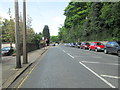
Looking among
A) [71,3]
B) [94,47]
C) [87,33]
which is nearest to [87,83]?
[94,47]

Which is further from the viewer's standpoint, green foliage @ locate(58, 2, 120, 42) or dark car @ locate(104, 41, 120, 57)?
green foliage @ locate(58, 2, 120, 42)

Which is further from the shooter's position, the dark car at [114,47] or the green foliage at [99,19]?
the green foliage at [99,19]

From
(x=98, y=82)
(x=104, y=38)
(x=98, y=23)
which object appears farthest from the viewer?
(x=98, y=23)

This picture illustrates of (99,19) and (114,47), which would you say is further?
(99,19)

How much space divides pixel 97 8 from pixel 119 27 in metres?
11.9

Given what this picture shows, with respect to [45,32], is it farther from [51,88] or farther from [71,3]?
[51,88]

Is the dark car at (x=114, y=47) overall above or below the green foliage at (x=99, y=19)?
below

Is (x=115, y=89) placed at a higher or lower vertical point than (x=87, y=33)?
lower

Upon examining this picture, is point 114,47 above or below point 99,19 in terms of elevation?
below

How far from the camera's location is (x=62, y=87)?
5297 mm

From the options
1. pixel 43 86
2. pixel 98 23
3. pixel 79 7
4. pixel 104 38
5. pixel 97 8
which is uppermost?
pixel 79 7

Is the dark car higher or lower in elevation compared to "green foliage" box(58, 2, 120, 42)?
lower

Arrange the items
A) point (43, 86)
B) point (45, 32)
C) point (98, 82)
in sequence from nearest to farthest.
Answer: point (43, 86) < point (98, 82) < point (45, 32)

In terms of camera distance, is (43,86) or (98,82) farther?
(98,82)
